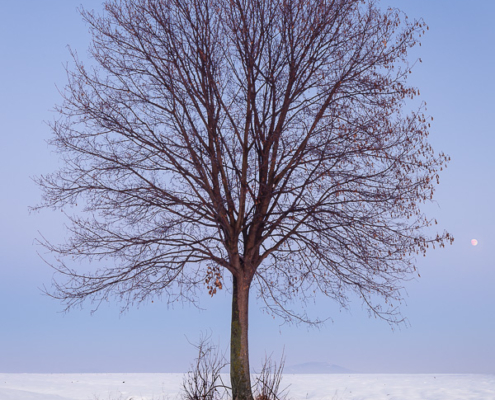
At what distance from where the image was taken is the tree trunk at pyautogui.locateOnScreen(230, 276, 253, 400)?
9648 mm

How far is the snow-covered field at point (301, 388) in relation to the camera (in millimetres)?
10703

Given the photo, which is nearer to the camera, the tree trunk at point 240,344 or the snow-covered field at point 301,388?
the tree trunk at point 240,344

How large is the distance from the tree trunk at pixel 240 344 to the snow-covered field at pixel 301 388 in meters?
1.19

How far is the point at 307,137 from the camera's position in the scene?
10.5m

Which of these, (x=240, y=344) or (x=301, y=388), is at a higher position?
(x=240, y=344)

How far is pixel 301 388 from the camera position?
12.1m

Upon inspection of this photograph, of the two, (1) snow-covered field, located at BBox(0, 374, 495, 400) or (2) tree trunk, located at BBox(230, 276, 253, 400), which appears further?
(1) snow-covered field, located at BBox(0, 374, 495, 400)

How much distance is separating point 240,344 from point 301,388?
10.0ft

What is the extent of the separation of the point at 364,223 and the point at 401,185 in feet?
3.97

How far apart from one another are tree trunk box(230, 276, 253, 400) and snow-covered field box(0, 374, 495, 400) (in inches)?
46.9

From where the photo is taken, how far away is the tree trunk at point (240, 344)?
31.7 feet

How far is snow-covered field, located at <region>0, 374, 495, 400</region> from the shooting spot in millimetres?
10703

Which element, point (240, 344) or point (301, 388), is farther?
point (301, 388)

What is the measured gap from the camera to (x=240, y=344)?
10.0m
